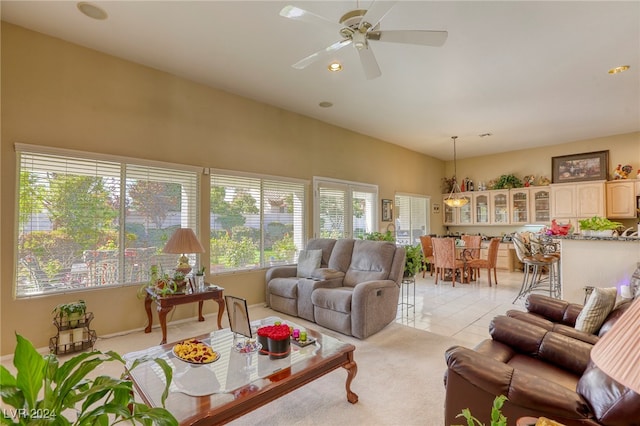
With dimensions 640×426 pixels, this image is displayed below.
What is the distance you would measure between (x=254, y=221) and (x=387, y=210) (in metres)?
3.53

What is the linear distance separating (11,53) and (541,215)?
31.6ft

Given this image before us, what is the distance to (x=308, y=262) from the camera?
179 inches

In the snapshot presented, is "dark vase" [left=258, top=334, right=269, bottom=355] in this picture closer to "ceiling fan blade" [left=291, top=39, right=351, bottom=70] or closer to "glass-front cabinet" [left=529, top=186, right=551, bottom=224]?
"ceiling fan blade" [left=291, top=39, right=351, bottom=70]

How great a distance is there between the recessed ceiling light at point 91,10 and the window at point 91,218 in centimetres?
135

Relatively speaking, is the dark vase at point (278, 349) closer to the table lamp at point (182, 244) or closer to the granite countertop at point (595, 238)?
the table lamp at point (182, 244)

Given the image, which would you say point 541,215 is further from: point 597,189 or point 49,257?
point 49,257

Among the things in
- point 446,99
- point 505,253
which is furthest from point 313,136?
point 505,253

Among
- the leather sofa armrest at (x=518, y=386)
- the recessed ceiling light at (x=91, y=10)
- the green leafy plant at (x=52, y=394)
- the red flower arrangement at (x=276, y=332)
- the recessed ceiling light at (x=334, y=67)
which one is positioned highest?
the recessed ceiling light at (x=91, y=10)

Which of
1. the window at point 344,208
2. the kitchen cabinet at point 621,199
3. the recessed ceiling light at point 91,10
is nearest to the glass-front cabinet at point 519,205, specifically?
the kitchen cabinet at point 621,199

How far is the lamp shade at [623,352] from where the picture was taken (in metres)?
0.65

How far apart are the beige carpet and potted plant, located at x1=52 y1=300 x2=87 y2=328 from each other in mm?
338

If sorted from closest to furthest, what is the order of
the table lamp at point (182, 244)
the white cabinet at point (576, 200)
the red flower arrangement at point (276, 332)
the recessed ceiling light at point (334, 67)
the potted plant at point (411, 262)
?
1. the red flower arrangement at point (276, 332)
2. the table lamp at point (182, 244)
3. the recessed ceiling light at point (334, 67)
4. the potted plant at point (411, 262)
5. the white cabinet at point (576, 200)

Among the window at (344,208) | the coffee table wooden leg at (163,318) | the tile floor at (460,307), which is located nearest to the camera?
the coffee table wooden leg at (163,318)

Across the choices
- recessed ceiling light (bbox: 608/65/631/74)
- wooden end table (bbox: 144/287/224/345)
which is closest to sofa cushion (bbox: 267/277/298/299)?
wooden end table (bbox: 144/287/224/345)
